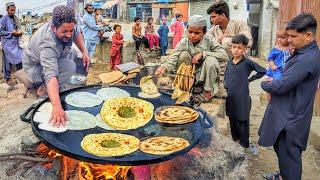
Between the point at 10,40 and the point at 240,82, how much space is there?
266 inches

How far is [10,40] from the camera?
940 centimetres

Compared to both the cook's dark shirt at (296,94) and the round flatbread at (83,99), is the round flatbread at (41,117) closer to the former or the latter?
the round flatbread at (83,99)

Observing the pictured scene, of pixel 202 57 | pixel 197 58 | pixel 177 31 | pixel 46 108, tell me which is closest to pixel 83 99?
pixel 46 108

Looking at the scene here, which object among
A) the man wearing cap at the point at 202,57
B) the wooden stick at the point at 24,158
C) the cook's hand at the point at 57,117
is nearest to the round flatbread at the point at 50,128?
the cook's hand at the point at 57,117

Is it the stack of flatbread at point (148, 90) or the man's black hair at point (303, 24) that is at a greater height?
the man's black hair at point (303, 24)

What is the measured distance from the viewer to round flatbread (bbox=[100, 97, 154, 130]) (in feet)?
12.9

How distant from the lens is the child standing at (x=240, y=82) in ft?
16.5

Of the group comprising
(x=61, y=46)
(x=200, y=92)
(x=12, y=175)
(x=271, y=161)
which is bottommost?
(x=271, y=161)

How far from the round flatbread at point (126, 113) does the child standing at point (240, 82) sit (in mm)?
1469

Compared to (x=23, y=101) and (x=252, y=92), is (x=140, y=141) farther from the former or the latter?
(x=252, y=92)

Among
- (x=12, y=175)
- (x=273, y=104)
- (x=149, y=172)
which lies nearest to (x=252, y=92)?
(x=273, y=104)

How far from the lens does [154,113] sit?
4172 mm

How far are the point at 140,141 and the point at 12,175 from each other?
159 centimetres

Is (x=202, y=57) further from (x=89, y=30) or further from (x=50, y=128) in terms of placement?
(x=89, y=30)
